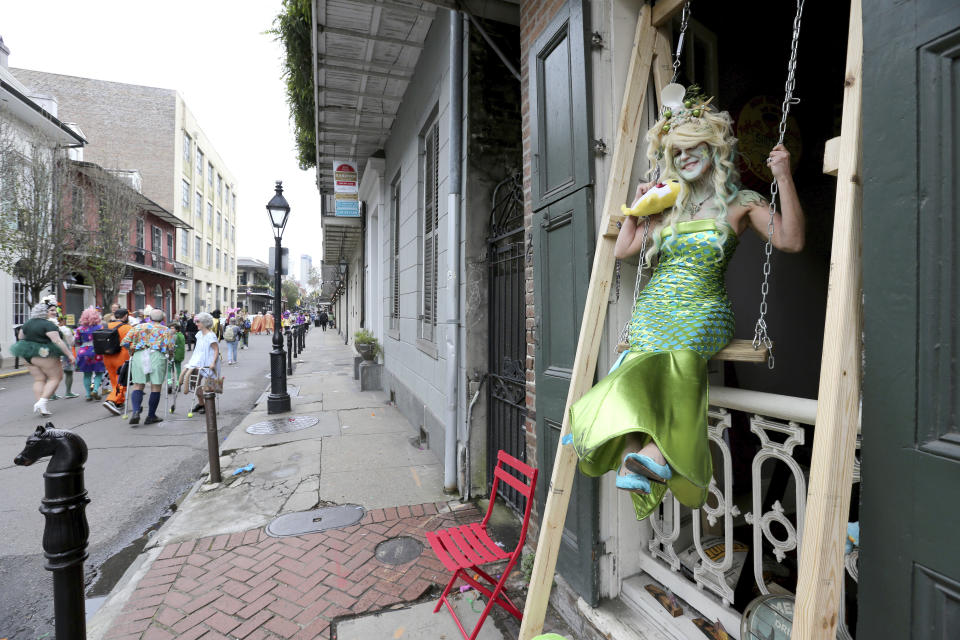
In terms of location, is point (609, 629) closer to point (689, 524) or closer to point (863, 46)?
point (689, 524)

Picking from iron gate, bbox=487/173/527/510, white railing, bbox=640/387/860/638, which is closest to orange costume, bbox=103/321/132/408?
iron gate, bbox=487/173/527/510

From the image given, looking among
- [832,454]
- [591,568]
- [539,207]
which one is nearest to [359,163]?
[539,207]

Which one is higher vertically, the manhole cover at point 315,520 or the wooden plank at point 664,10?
the wooden plank at point 664,10

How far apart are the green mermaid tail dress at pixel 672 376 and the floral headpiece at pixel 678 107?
426 mm

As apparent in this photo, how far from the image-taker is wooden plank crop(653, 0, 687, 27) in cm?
210

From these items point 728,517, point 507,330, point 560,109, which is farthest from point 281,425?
point 728,517

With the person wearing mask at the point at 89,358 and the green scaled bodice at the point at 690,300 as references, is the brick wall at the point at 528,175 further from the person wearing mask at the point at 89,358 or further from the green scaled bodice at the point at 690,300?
the person wearing mask at the point at 89,358

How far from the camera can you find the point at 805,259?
3.31 meters

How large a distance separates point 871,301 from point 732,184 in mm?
727

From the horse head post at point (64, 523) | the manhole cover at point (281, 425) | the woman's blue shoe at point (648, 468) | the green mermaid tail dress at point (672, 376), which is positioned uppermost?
the green mermaid tail dress at point (672, 376)

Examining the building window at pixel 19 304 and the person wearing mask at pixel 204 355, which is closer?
the person wearing mask at pixel 204 355

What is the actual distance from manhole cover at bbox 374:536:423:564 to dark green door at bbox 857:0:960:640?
109 inches

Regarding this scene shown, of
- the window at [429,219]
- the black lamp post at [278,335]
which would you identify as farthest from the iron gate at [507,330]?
the black lamp post at [278,335]

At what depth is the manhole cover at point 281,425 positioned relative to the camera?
6.79 meters
